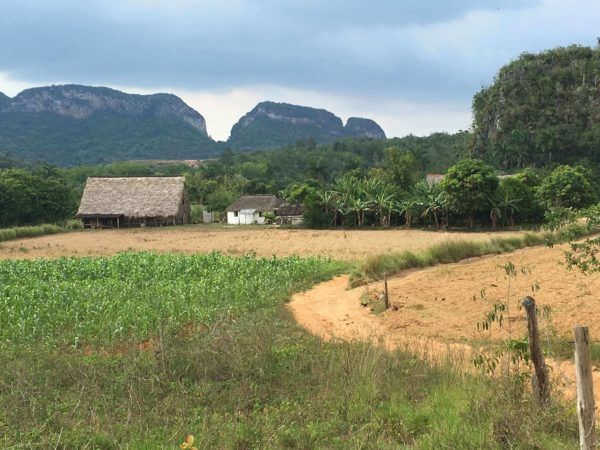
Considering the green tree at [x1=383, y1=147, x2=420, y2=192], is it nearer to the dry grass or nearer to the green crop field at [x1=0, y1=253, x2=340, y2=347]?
the dry grass

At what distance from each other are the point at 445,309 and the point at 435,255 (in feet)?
22.0

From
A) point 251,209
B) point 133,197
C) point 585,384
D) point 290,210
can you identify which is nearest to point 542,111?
point 290,210

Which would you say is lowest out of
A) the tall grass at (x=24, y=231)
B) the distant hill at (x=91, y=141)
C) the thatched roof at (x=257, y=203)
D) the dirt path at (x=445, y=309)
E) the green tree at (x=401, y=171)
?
the dirt path at (x=445, y=309)

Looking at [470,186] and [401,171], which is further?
[401,171]

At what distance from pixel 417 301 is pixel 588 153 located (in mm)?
65783

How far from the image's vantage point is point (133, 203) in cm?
4981

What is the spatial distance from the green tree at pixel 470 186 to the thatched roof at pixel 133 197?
2506 centimetres

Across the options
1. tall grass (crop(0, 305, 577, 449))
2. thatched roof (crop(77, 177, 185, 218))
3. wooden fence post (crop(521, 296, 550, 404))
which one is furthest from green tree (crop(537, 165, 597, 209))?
wooden fence post (crop(521, 296, 550, 404))

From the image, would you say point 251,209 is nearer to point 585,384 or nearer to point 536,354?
point 536,354

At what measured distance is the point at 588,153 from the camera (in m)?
67.2

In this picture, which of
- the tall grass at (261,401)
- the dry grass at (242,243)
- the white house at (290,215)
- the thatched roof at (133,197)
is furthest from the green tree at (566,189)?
the tall grass at (261,401)

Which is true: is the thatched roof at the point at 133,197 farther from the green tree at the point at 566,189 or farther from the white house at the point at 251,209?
the green tree at the point at 566,189

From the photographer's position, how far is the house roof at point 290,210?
48369mm

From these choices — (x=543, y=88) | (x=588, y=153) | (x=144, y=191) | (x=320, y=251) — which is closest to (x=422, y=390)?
(x=320, y=251)
